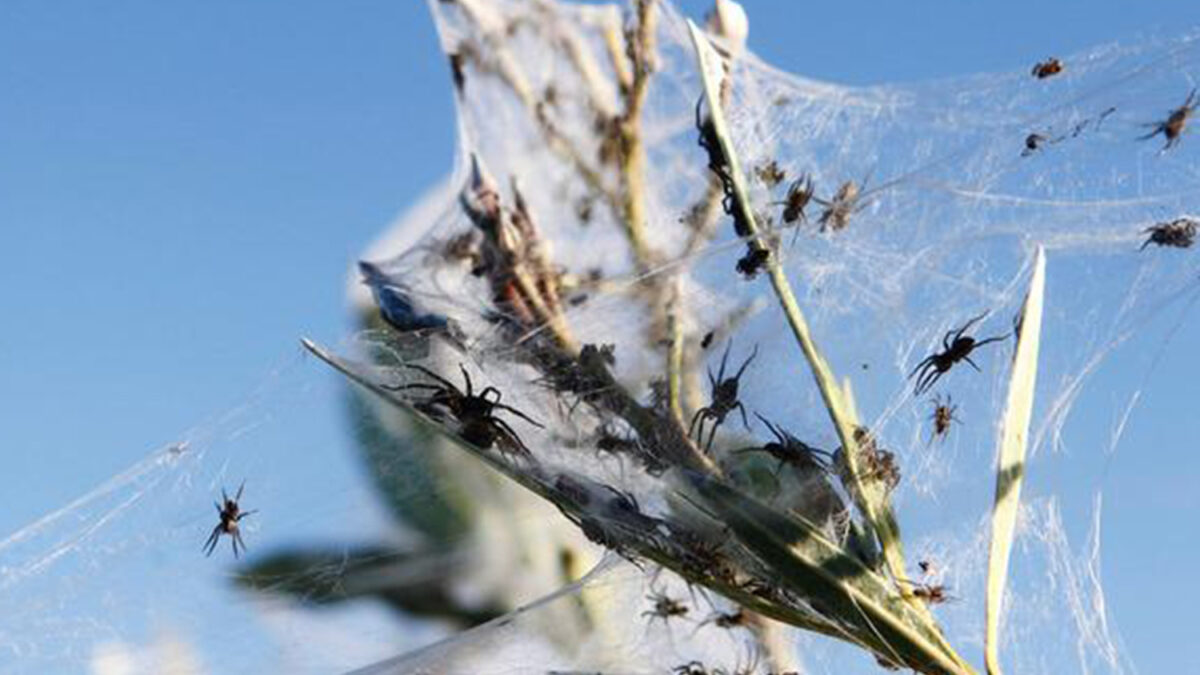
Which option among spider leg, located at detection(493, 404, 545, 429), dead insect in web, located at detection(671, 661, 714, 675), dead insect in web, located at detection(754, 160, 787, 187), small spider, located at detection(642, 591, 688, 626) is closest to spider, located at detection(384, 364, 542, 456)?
spider leg, located at detection(493, 404, 545, 429)

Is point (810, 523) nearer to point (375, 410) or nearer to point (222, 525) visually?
point (375, 410)

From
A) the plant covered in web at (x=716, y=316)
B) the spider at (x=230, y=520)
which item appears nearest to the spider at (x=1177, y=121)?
the plant covered in web at (x=716, y=316)

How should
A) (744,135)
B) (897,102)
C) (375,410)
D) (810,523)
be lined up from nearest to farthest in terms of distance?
(810,523), (375,410), (744,135), (897,102)

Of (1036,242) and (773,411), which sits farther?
(1036,242)

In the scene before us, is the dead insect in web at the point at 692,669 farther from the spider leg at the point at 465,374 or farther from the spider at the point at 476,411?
the spider leg at the point at 465,374

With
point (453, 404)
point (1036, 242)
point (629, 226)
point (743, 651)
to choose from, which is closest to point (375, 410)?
point (453, 404)

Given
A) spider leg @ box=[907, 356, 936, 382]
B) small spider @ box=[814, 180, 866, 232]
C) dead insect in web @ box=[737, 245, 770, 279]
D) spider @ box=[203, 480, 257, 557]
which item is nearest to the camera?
dead insect in web @ box=[737, 245, 770, 279]

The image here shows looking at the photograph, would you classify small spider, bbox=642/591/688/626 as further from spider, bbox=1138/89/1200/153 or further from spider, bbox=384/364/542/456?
spider, bbox=1138/89/1200/153
